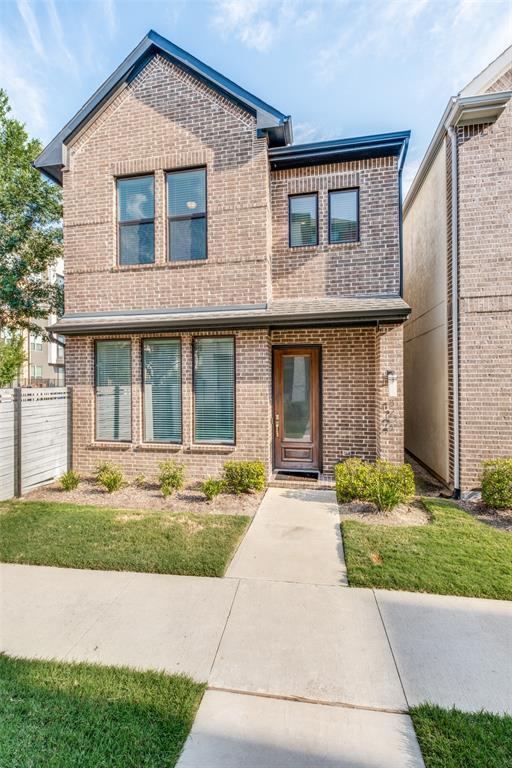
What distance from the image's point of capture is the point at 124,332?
7.41 m

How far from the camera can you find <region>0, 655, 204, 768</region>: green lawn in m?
2.02

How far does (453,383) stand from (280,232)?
4.49m

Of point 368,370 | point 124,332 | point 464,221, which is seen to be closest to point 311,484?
point 368,370

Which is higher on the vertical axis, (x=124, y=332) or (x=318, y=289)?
(x=318, y=289)

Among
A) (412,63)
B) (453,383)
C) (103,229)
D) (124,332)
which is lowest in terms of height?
(453,383)

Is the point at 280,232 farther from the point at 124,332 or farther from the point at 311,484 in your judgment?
the point at 311,484

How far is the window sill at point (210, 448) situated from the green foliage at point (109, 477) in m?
1.34

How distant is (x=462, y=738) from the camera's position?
6.97 feet

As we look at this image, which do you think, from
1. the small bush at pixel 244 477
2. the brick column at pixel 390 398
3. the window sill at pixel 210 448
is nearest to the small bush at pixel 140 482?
the window sill at pixel 210 448

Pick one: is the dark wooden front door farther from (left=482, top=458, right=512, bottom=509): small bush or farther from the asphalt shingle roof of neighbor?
(left=482, top=458, right=512, bottom=509): small bush

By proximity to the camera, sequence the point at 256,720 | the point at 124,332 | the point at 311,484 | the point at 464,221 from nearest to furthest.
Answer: the point at 256,720 → the point at 464,221 → the point at 311,484 → the point at 124,332

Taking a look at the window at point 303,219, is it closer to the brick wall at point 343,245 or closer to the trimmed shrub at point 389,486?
the brick wall at point 343,245

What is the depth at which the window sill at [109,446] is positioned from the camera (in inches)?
295

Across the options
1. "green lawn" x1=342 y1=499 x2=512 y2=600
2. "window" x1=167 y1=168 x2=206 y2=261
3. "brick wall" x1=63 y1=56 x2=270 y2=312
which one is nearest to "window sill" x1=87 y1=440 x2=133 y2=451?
"brick wall" x1=63 y1=56 x2=270 y2=312
